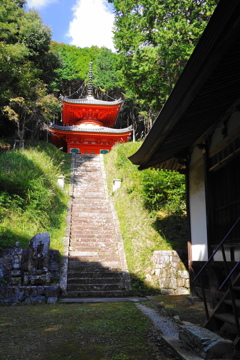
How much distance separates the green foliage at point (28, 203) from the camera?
32.5 ft

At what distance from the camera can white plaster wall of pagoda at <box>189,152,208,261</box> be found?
646cm

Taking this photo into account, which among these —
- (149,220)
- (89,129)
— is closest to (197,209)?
(149,220)

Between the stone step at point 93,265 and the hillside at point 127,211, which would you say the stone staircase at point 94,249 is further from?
the hillside at point 127,211

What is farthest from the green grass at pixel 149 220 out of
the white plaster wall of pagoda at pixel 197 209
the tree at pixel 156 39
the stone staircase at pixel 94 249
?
the tree at pixel 156 39

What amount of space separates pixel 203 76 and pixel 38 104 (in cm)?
1485

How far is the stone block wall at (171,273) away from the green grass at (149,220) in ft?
0.69

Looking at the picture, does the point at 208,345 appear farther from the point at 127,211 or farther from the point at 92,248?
the point at 127,211

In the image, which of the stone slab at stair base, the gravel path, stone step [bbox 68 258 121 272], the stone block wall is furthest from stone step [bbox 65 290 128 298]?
the stone slab at stair base

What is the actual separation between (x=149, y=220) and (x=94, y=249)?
2.67m

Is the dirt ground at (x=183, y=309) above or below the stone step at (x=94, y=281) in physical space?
below

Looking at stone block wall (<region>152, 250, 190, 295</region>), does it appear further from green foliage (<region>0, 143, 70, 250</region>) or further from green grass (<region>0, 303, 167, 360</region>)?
green foliage (<region>0, 143, 70, 250</region>)

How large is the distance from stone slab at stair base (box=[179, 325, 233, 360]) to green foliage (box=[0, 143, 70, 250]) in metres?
6.73

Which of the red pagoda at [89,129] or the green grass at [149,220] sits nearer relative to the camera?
the green grass at [149,220]

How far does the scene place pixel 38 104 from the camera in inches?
651
